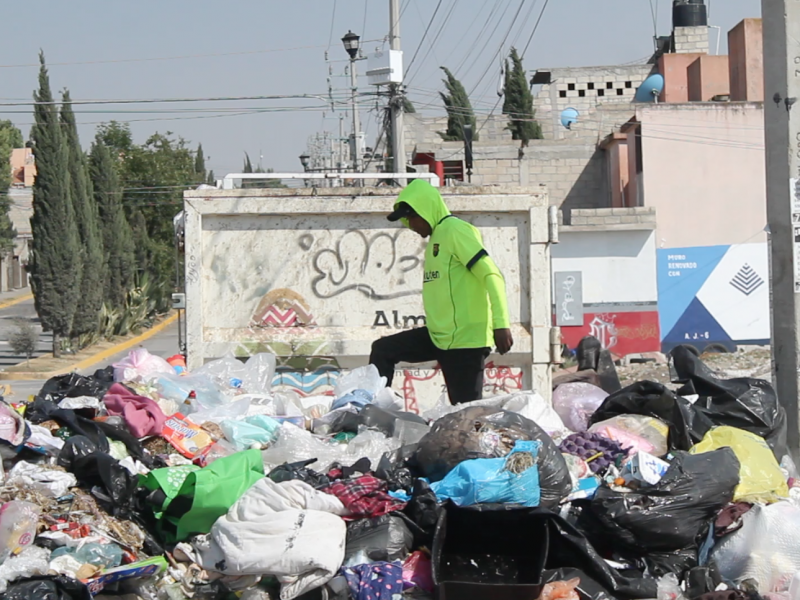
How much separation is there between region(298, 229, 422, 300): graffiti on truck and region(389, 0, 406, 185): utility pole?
10.3 meters

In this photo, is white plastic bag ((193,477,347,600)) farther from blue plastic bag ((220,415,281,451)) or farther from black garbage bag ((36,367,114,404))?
black garbage bag ((36,367,114,404))

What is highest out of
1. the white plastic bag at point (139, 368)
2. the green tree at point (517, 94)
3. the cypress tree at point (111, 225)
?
the green tree at point (517, 94)

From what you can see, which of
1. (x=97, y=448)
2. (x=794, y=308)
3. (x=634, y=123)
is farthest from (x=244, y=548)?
(x=634, y=123)

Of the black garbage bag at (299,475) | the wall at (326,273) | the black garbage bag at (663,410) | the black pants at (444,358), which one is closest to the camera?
the black garbage bag at (299,475)

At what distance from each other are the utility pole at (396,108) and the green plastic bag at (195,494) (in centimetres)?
1310

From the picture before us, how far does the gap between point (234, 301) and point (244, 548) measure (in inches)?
125

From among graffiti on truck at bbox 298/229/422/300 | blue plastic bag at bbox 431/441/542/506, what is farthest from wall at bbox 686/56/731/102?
blue plastic bag at bbox 431/441/542/506

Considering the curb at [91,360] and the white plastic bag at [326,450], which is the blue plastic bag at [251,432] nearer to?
the white plastic bag at [326,450]

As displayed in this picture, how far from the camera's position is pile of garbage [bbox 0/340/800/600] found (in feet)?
11.8

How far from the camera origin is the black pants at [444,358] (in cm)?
524

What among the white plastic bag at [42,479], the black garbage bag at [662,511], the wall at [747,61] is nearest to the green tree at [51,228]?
the wall at [747,61]

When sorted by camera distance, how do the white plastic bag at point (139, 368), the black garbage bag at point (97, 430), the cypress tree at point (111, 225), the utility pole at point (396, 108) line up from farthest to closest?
the cypress tree at point (111, 225)
the utility pole at point (396, 108)
the white plastic bag at point (139, 368)
the black garbage bag at point (97, 430)

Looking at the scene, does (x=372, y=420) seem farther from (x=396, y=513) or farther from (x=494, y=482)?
(x=494, y=482)

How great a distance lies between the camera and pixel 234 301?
659cm
